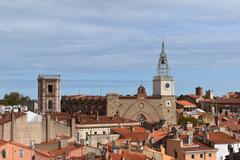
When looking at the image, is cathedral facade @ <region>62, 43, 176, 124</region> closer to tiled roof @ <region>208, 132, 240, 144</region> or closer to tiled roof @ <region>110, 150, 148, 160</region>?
tiled roof @ <region>208, 132, 240, 144</region>

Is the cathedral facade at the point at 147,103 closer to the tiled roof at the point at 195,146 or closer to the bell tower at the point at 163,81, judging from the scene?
the bell tower at the point at 163,81

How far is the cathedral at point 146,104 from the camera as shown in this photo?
119 metres

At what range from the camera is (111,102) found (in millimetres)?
118938

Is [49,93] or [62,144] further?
[49,93]

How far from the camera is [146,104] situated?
122m

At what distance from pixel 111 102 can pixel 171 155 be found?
64.6 metres

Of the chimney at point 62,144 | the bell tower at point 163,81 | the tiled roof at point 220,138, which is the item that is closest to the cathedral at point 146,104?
the bell tower at point 163,81

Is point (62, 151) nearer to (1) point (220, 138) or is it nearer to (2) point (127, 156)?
(2) point (127, 156)

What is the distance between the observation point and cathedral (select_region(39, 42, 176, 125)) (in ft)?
391

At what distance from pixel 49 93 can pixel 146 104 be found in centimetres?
1938

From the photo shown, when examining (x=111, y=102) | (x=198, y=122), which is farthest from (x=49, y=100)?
(x=198, y=122)

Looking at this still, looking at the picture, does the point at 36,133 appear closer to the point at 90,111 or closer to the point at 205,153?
the point at 205,153

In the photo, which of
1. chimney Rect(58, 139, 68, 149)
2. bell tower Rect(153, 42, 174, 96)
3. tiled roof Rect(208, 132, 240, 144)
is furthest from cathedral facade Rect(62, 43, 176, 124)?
chimney Rect(58, 139, 68, 149)

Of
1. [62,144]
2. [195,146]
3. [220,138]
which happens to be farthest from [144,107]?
[62,144]
